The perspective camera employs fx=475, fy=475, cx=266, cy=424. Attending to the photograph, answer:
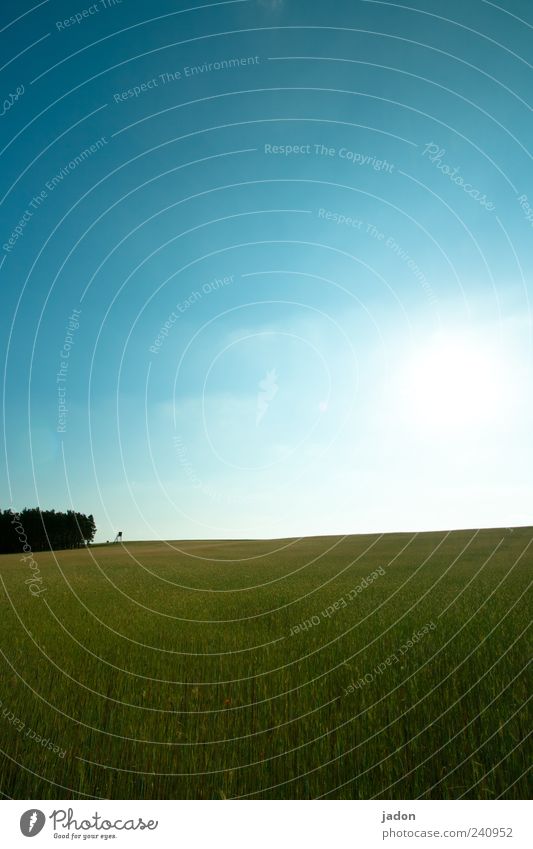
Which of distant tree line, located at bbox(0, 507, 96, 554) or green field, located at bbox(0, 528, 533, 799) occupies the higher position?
distant tree line, located at bbox(0, 507, 96, 554)

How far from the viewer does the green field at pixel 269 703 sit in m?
6.04

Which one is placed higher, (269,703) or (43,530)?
(43,530)

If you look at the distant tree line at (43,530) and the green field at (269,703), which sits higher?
the distant tree line at (43,530)

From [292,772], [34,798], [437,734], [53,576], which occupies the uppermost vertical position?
[53,576]

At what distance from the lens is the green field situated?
604 centimetres

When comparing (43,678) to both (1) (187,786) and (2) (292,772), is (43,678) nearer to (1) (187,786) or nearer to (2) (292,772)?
(1) (187,786)

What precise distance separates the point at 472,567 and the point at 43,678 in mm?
32102

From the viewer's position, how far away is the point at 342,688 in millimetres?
9414

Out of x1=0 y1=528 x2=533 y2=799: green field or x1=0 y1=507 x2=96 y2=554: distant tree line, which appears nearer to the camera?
x1=0 y1=528 x2=533 y2=799: green field

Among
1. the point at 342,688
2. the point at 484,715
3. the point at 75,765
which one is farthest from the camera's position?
the point at 342,688

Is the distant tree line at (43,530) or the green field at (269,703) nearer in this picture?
the green field at (269,703)

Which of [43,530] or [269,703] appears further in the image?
[43,530]

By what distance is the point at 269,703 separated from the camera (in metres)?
8.63

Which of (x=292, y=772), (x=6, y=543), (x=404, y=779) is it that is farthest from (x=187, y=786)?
(x=6, y=543)
